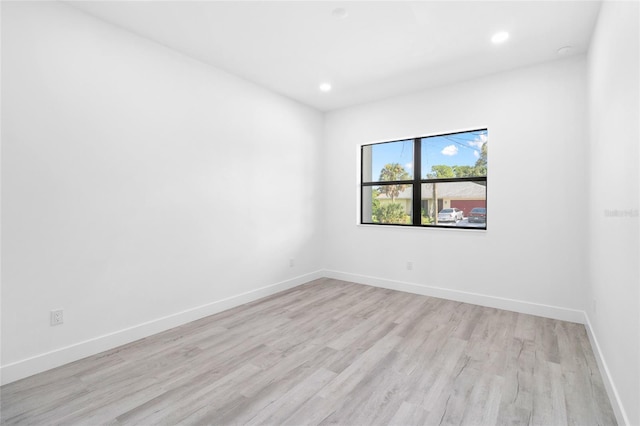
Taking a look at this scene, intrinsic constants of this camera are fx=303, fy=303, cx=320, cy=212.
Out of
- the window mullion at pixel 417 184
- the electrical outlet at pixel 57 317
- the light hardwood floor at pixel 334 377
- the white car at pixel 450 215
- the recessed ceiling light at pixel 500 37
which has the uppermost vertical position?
the recessed ceiling light at pixel 500 37

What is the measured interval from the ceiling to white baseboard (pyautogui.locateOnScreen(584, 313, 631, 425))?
8.61 feet

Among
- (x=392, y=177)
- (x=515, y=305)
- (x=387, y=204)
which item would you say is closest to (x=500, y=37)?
(x=392, y=177)

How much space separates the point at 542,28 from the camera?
2.63 metres

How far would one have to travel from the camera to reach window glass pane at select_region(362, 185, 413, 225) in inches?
174

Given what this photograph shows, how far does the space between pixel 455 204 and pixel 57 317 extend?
420 cm

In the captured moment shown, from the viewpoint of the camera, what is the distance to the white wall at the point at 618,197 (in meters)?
1.43

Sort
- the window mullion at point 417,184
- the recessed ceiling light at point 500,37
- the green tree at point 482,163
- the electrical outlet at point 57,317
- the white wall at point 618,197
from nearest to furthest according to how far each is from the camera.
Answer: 1. the white wall at point 618,197
2. the electrical outlet at point 57,317
3. the recessed ceiling light at point 500,37
4. the green tree at point 482,163
5. the window mullion at point 417,184

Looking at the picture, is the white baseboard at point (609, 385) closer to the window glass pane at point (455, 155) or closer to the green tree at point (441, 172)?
the window glass pane at point (455, 155)

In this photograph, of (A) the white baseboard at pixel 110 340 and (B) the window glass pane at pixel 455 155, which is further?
(B) the window glass pane at pixel 455 155

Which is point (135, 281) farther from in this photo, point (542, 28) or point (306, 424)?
point (542, 28)

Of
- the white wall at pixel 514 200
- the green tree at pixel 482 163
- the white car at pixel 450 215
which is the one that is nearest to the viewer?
the white wall at pixel 514 200

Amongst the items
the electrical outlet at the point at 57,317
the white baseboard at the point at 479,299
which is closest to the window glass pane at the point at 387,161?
the white baseboard at the point at 479,299

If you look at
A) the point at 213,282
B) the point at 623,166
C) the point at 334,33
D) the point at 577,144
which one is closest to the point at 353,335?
the point at 213,282

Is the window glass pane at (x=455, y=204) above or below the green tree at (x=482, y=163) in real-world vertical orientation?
below
